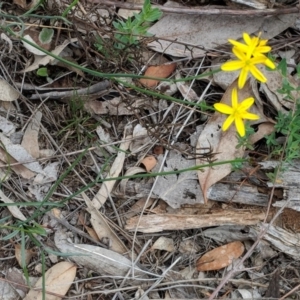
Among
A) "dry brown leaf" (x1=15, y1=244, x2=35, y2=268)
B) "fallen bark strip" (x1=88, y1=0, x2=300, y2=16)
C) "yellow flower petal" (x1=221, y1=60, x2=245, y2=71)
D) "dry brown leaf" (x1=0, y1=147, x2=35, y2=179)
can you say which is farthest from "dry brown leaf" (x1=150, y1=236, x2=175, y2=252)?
"fallen bark strip" (x1=88, y1=0, x2=300, y2=16)

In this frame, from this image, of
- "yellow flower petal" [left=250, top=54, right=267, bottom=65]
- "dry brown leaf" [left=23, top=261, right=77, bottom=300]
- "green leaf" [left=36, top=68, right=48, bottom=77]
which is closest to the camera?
"yellow flower petal" [left=250, top=54, right=267, bottom=65]

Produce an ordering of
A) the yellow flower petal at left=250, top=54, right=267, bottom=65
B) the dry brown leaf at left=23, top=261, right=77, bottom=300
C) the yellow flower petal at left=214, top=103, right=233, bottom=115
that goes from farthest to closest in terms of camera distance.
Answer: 1. the dry brown leaf at left=23, top=261, right=77, bottom=300
2. the yellow flower petal at left=214, top=103, right=233, bottom=115
3. the yellow flower petal at left=250, top=54, right=267, bottom=65

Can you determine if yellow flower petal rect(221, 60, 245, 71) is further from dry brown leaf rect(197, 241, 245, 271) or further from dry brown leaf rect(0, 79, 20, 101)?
dry brown leaf rect(0, 79, 20, 101)

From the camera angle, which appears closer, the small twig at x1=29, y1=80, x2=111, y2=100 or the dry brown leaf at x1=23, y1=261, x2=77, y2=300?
the dry brown leaf at x1=23, y1=261, x2=77, y2=300

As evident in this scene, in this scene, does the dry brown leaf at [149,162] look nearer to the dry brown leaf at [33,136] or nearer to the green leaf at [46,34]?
the dry brown leaf at [33,136]

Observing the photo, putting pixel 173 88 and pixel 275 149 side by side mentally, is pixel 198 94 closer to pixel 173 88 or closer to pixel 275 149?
pixel 173 88

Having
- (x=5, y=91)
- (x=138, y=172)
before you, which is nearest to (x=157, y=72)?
(x=138, y=172)
